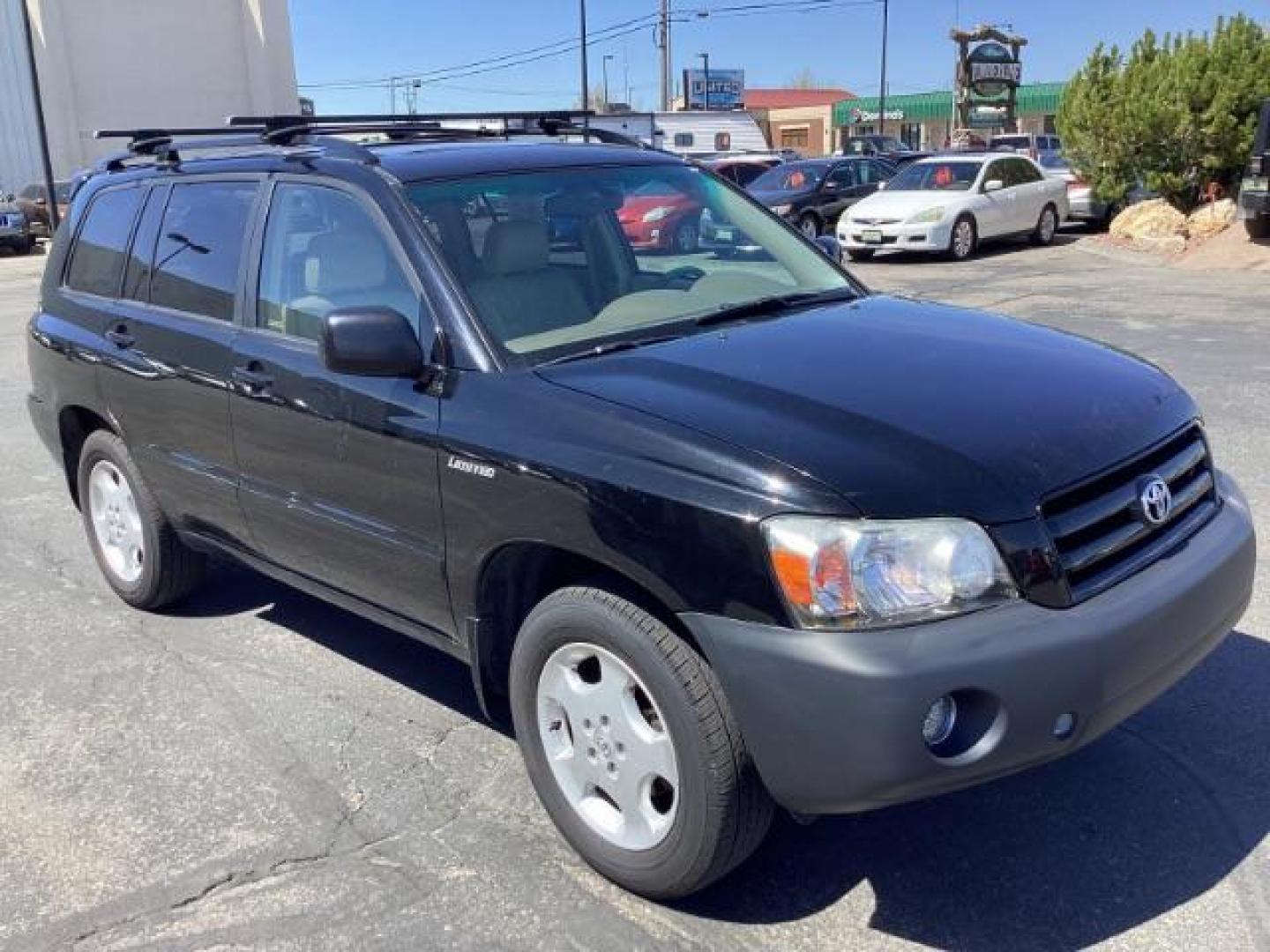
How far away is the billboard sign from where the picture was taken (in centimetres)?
8119

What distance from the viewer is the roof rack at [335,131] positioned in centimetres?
456

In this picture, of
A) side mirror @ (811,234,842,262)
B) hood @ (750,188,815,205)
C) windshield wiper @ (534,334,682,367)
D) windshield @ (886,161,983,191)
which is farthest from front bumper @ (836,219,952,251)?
windshield wiper @ (534,334,682,367)

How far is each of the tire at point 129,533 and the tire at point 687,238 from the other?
90.2 inches

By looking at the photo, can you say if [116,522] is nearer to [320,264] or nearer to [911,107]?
[320,264]

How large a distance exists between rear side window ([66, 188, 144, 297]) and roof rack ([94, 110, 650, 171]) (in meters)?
0.17

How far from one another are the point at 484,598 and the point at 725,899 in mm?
1000

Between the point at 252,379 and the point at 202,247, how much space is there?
73 cm

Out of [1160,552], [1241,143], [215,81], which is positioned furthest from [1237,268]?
[215,81]

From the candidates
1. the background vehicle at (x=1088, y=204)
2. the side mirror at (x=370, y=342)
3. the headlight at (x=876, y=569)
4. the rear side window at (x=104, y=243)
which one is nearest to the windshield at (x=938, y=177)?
the background vehicle at (x=1088, y=204)

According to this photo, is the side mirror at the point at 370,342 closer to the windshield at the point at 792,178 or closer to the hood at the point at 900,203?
the hood at the point at 900,203

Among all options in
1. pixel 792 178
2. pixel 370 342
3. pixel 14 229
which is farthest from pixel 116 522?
pixel 14 229

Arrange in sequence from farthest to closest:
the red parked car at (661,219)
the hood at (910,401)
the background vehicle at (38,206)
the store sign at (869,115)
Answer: the store sign at (869,115) < the background vehicle at (38,206) < the red parked car at (661,219) < the hood at (910,401)

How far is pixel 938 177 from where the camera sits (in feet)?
63.7

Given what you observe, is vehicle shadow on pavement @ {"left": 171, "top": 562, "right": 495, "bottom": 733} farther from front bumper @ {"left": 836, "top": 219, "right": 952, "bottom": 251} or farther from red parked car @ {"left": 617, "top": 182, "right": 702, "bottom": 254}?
front bumper @ {"left": 836, "top": 219, "right": 952, "bottom": 251}
